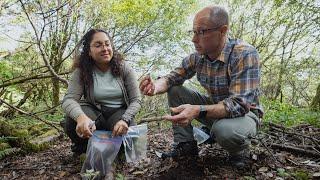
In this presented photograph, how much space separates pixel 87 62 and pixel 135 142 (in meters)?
0.99

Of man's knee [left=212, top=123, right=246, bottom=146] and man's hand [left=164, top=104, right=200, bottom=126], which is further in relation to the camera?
man's knee [left=212, top=123, right=246, bottom=146]

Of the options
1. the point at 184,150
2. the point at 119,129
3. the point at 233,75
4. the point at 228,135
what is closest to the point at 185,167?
the point at 184,150

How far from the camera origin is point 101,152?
9.21 ft

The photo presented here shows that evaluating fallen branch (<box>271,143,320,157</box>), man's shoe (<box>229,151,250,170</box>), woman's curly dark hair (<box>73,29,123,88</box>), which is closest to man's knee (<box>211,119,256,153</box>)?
man's shoe (<box>229,151,250,170</box>)

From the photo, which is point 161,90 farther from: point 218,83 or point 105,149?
point 105,149

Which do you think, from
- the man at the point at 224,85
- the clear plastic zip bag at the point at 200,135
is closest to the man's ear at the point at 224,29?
the man at the point at 224,85

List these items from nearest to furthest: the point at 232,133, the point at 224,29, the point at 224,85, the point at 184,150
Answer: the point at 232,133 → the point at 224,29 → the point at 224,85 → the point at 184,150

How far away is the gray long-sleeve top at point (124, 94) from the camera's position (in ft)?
10.1

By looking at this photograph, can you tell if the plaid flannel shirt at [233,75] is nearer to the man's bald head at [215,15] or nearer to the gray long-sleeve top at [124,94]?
the man's bald head at [215,15]

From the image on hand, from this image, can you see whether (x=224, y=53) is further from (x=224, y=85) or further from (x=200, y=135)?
(x=200, y=135)

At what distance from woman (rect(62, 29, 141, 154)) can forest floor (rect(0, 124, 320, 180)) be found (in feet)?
1.39

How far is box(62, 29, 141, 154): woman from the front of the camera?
129 inches

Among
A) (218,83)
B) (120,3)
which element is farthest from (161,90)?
(120,3)

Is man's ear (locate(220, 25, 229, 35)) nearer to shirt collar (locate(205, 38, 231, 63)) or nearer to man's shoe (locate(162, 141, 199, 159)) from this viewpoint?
shirt collar (locate(205, 38, 231, 63))
